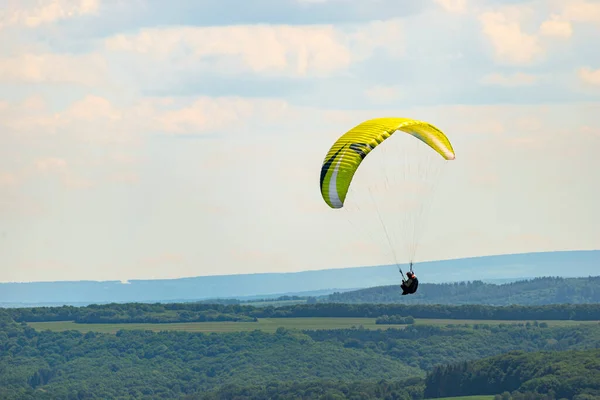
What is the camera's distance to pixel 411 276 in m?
86.1

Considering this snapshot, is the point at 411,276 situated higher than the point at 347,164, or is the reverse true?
the point at 347,164

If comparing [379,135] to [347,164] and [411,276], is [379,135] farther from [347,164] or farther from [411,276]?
[411,276]

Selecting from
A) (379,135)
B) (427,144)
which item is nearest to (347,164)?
(379,135)

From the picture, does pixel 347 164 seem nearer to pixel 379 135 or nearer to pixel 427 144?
pixel 379 135

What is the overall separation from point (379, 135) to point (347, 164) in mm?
2861

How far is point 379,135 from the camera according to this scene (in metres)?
87.6

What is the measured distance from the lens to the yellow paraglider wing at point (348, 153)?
8706cm

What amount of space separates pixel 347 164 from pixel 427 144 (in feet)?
30.8

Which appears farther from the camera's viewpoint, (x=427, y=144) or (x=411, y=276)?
(x=427, y=144)

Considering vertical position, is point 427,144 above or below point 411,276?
above

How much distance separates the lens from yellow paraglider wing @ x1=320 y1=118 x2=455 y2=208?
87.1 m

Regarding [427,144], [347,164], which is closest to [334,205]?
[347,164]

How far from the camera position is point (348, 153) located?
8738 centimetres

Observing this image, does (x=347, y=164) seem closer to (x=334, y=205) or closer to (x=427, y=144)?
(x=334, y=205)
